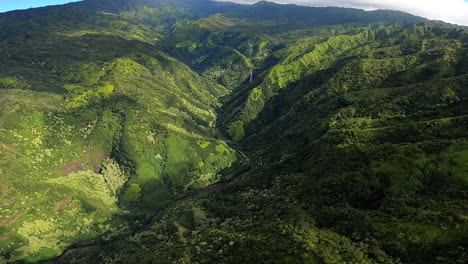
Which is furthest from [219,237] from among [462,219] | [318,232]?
[462,219]

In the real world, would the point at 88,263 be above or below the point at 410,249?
below

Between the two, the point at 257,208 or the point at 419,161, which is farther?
the point at 257,208

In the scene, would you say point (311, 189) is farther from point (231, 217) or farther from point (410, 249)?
point (410, 249)

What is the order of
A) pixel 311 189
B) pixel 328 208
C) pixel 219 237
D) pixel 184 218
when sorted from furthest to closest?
pixel 184 218 → pixel 311 189 → pixel 328 208 → pixel 219 237

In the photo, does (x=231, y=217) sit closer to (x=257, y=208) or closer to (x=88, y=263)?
(x=257, y=208)

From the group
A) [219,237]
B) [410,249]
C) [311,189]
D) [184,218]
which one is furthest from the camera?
[184,218]

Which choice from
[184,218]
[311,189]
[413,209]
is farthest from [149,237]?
[413,209]

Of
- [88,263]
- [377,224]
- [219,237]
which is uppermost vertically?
[377,224]

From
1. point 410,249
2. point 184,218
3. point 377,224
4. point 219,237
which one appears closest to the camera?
point 410,249

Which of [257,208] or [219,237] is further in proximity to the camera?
[257,208]
